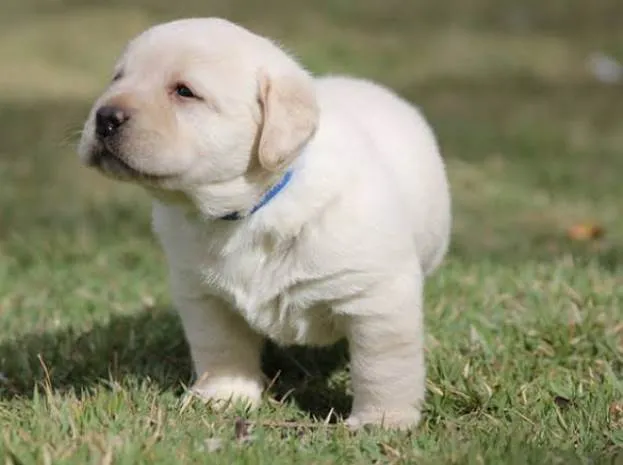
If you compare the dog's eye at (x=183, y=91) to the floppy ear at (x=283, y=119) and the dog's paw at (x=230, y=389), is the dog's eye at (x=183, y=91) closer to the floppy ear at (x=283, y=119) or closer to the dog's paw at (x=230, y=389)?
→ the floppy ear at (x=283, y=119)

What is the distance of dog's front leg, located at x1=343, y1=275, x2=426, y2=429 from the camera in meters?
3.62

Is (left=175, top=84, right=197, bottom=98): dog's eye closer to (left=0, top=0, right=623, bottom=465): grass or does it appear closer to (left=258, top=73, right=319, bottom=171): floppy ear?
(left=258, top=73, right=319, bottom=171): floppy ear

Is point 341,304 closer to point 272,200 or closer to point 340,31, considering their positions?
point 272,200

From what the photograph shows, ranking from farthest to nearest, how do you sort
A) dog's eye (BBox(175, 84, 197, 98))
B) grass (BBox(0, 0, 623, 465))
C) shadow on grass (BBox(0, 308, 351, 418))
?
shadow on grass (BBox(0, 308, 351, 418)) → dog's eye (BBox(175, 84, 197, 98)) → grass (BBox(0, 0, 623, 465))

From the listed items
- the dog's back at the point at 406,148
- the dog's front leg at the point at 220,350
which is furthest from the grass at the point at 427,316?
the dog's back at the point at 406,148

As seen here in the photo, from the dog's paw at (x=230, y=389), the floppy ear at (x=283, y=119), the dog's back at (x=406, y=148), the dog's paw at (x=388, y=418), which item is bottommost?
the dog's paw at (x=230, y=389)

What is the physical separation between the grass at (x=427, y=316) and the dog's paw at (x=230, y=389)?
81 millimetres

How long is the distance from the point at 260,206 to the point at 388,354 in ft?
2.12

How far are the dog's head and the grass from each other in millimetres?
564

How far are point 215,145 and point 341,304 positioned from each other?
0.67 metres

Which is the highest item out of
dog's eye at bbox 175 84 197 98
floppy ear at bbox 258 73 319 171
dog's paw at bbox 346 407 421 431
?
dog's eye at bbox 175 84 197 98

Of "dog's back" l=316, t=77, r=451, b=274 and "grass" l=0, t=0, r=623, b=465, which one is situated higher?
"dog's back" l=316, t=77, r=451, b=274

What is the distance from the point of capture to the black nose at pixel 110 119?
3260 mm

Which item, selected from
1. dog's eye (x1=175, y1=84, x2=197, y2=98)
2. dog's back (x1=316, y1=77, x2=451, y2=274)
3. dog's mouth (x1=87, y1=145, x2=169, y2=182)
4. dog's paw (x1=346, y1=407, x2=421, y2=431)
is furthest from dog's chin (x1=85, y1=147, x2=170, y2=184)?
dog's paw (x1=346, y1=407, x2=421, y2=431)
